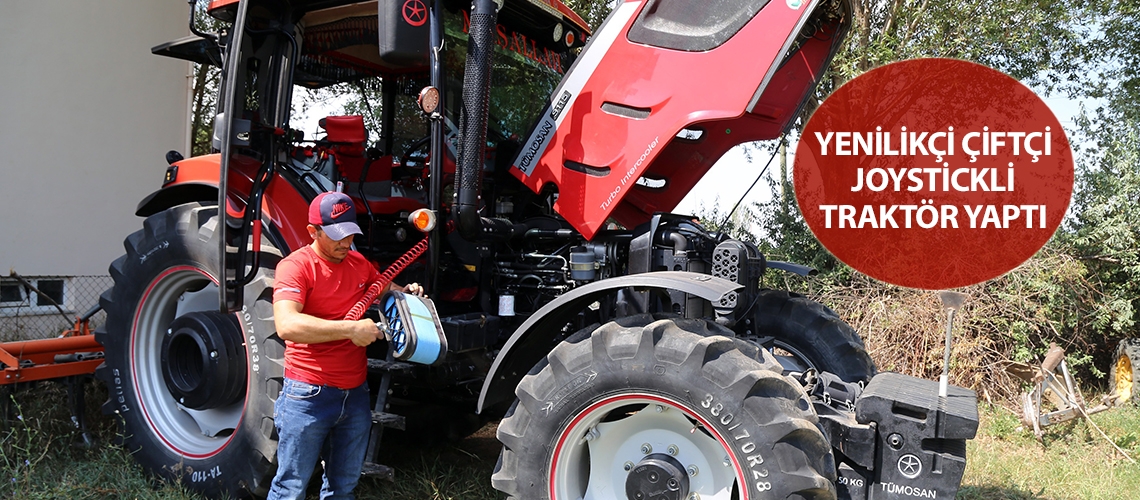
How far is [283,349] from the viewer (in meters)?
3.95

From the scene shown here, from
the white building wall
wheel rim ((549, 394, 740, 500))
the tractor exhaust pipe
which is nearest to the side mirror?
the tractor exhaust pipe

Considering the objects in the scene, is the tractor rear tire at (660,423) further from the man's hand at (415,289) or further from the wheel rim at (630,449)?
the man's hand at (415,289)

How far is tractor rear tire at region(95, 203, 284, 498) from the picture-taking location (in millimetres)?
4035

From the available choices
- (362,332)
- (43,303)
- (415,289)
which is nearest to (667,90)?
(415,289)

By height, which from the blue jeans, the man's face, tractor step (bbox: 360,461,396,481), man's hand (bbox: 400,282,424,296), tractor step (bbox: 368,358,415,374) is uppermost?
the man's face

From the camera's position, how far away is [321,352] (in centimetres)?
352

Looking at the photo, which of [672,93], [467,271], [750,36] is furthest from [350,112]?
[750,36]

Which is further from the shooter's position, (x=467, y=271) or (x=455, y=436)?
(x=455, y=436)

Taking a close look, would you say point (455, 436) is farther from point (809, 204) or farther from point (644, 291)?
point (809, 204)

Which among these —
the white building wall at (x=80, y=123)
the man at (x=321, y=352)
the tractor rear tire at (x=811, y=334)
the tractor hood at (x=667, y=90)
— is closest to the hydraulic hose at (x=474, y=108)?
the tractor hood at (x=667, y=90)

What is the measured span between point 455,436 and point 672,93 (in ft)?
9.45

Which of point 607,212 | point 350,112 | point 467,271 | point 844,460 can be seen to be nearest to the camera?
point 844,460

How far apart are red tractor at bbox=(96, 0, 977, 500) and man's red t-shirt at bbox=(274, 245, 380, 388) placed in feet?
1.09

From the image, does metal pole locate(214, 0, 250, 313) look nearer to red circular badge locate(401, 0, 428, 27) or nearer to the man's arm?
the man's arm
